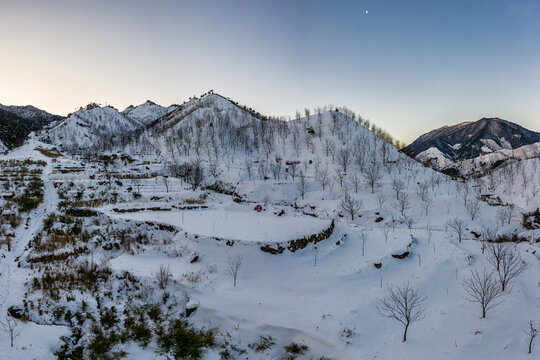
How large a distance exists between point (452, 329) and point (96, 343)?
1614 centimetres

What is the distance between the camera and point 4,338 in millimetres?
9375

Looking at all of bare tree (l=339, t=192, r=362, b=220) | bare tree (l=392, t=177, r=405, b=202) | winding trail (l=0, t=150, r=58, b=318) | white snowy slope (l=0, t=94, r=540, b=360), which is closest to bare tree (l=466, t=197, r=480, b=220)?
white snowy slope (l=0, t=94, r=540, b=360)

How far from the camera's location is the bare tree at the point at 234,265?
16.0m

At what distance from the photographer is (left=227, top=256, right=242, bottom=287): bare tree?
16041mm

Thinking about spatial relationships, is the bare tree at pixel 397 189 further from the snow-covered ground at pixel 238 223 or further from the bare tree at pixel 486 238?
the snow-covered ground at pixel 238 223

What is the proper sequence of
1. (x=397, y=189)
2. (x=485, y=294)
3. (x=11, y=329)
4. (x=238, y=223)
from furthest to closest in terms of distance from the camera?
(x=397, y=189) → (x=238, y=223) → (x=485, y=294) → (x=11, y=329)

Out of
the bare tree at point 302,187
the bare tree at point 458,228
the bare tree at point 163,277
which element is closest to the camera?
the bare tree at point 163,277

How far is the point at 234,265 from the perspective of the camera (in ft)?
54.8

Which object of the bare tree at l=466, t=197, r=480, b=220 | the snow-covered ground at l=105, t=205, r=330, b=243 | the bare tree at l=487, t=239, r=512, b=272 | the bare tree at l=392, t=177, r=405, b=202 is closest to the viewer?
the bare tree at l=487, t=239, r=512, b=272

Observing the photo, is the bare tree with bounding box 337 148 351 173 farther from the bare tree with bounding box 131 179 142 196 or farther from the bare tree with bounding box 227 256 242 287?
the bare tree with bounding box 227 256 242 287

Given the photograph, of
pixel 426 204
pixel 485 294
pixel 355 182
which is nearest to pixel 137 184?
pixel 355 182

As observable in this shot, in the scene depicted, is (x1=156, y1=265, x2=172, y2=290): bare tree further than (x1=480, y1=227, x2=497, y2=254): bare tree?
No

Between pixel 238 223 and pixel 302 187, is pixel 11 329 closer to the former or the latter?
pixel 238 223

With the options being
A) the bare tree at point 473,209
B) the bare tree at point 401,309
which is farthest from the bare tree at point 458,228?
the bare tree at point 401,309
